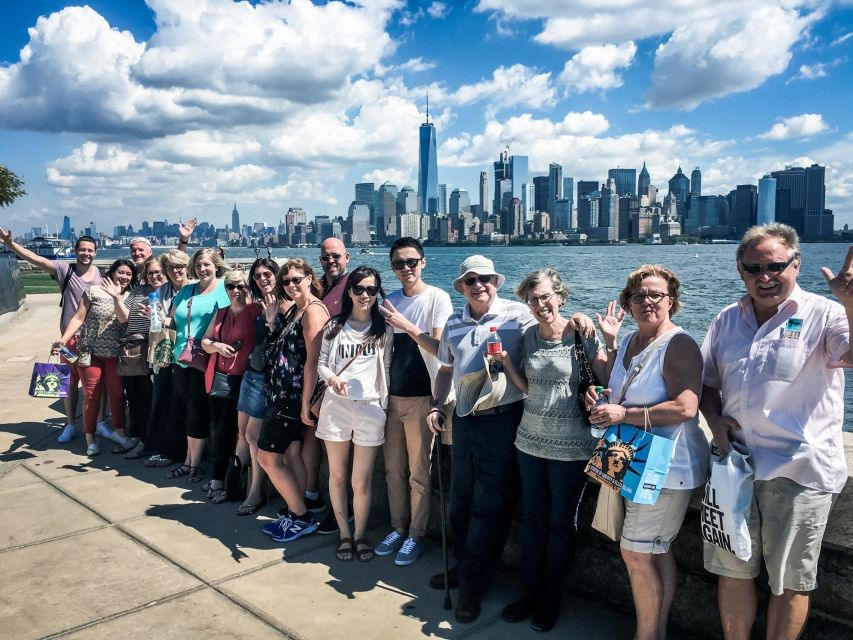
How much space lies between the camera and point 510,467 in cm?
366

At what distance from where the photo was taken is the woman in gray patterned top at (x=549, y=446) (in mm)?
3342

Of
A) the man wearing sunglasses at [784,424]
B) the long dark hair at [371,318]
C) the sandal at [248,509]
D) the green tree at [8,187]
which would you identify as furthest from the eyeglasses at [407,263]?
the green tree at [8,187]

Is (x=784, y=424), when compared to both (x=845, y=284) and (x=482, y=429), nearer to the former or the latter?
(x=845, y=284)

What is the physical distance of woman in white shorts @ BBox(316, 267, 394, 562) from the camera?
4191 mm

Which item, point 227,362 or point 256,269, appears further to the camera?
point 227,362

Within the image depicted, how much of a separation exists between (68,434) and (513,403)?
16.6 ft

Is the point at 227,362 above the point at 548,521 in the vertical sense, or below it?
above

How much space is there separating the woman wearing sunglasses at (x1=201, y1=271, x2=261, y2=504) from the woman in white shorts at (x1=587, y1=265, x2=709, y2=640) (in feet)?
9.62

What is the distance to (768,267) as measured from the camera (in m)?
2.71

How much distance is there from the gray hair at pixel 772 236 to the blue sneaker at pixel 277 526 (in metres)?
3.19

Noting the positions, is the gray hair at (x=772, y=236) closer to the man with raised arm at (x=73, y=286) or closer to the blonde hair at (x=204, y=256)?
the blonde hair at (x=204, y=256)

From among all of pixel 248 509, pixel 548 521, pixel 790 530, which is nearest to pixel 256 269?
pixel 248 509

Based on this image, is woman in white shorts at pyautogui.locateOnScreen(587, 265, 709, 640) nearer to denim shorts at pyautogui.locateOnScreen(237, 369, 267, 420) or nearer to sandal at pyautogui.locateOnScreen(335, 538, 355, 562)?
sandal at pyautogui.locateOnScreen(335, 538, 355, 562)

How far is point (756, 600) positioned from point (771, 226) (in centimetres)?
154
